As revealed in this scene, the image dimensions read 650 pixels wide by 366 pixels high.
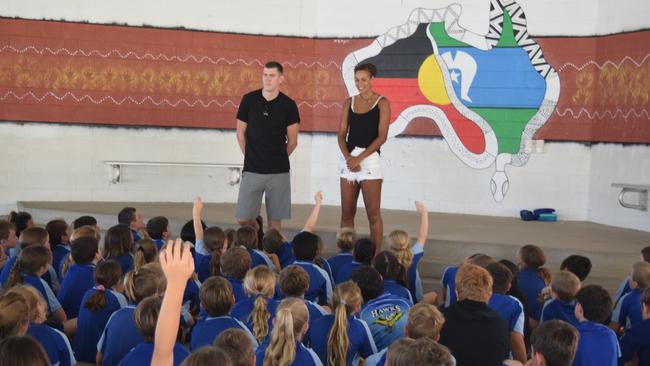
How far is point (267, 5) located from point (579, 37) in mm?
3720

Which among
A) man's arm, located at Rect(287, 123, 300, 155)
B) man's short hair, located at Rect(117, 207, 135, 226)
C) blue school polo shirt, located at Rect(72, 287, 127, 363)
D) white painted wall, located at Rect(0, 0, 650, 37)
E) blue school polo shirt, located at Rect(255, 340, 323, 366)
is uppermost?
white painted wall, located at Rect(0, 0, 650, 37)

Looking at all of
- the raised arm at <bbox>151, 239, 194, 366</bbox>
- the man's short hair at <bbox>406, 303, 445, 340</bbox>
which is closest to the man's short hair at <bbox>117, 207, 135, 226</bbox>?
the man's short hair at <bbox>406, 303, 445, 340</bbox>

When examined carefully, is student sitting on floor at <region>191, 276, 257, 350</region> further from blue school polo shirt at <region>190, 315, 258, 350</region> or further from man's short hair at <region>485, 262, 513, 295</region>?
man's short hair at <region>485, 262, 513, 295</region>

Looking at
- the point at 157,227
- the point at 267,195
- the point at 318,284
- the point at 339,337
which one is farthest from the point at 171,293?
the point at 267,195

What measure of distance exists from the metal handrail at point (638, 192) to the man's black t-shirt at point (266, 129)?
3722 millimetres

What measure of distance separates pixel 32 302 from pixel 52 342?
0.22m

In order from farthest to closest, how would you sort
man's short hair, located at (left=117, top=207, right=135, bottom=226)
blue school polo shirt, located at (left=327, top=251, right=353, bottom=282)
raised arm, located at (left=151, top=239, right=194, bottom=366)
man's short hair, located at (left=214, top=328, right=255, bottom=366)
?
man's short hair, located at (left=117, top=207, right=135, bottom=226) < blue school polo shirt, located at (left=327, top=251, right=353, bottom=282) < man's short hair, located at (left=214, top=328, right=255, bottom=366) < raised arm, located at (left=151, top=239, right=194, bottom=366)

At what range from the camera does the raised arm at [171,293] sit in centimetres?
233

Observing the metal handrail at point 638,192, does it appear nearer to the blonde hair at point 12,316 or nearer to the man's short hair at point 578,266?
the man's short hair at point 578,266

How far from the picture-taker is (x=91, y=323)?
405cm

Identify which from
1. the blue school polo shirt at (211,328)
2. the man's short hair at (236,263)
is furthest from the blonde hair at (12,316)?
the man's short hair at (236,263)

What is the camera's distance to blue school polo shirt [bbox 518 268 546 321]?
15.8 feet

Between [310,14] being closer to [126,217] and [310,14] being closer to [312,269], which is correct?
[126,217]

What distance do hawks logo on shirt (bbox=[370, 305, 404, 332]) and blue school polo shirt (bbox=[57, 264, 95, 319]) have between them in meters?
1.73
